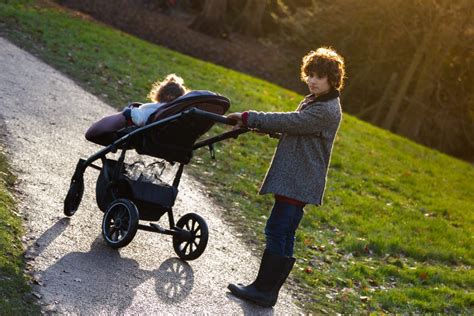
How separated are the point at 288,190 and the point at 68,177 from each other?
283 cm

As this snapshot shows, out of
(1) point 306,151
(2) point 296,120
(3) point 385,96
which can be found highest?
(3) point 385,96

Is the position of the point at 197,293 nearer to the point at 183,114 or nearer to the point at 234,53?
the point at 183,114

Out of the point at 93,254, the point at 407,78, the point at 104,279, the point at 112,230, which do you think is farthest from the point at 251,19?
the point at 104,279

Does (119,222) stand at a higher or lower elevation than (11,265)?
higher

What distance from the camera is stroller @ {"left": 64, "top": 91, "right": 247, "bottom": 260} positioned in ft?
20.8

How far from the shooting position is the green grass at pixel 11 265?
16.6ft

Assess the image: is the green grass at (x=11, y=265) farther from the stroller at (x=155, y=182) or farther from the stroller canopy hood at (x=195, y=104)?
the stroller canopy hood at (x=195, y=104)

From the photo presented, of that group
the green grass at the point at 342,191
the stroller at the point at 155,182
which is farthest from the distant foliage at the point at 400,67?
the stroller at the point at 155,182

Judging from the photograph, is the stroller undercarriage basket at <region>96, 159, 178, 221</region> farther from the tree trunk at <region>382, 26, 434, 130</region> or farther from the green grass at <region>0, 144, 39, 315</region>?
the tree trunk at <region>382, 26, 434, 130</region>

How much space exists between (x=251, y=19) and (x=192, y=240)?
29.8m

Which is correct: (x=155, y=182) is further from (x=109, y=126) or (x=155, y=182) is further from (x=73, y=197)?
(x=73, y=197)

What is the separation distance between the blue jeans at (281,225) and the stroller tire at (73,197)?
1723mm

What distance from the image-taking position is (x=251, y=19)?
3597 cm

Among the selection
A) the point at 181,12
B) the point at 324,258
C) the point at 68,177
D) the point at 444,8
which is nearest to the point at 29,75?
the point at 68,177
